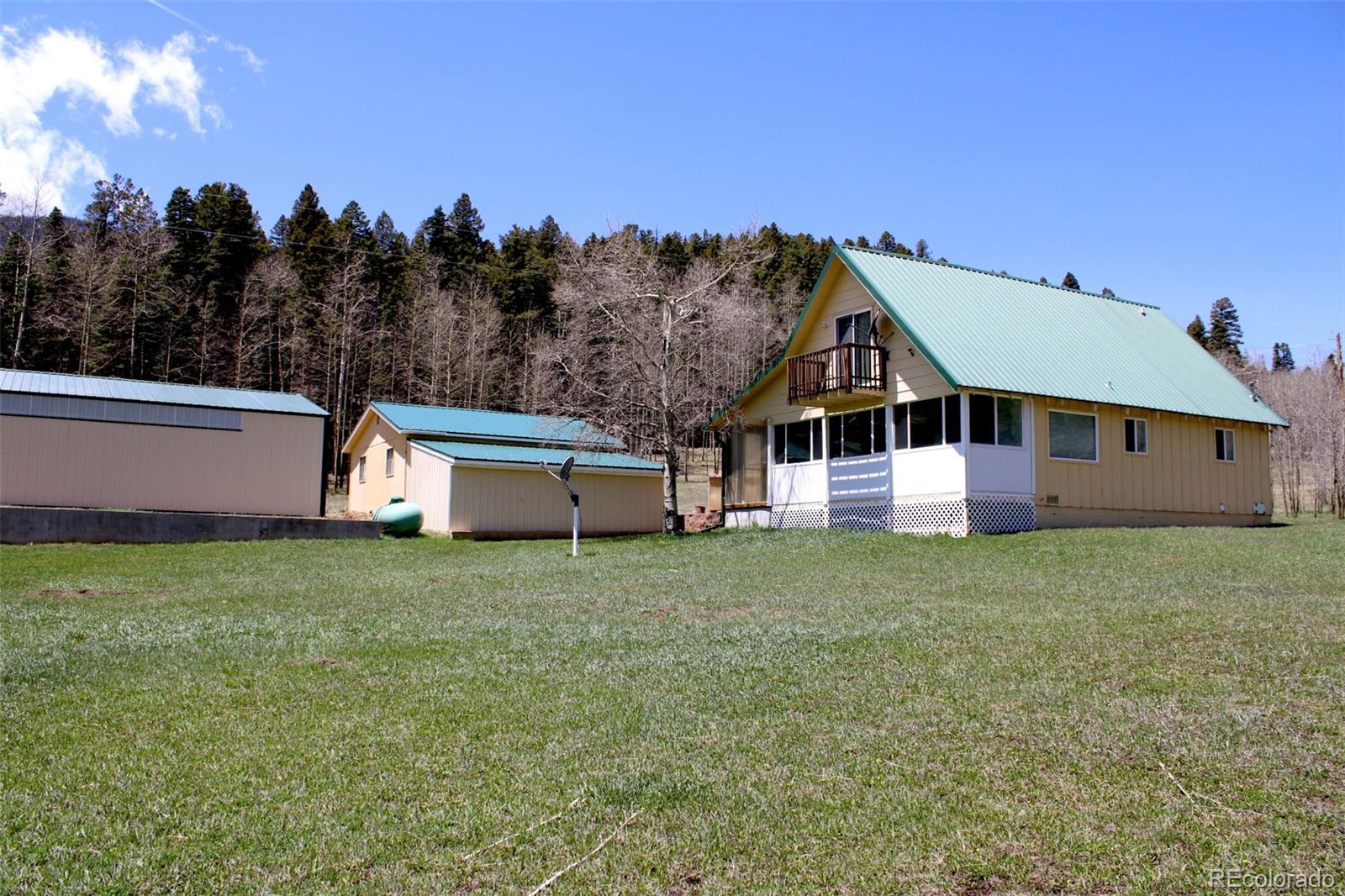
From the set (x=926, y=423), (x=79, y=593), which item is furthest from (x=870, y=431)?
(x=79, y=593)

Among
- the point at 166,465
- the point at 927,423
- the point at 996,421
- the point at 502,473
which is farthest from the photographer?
the point at 502,473

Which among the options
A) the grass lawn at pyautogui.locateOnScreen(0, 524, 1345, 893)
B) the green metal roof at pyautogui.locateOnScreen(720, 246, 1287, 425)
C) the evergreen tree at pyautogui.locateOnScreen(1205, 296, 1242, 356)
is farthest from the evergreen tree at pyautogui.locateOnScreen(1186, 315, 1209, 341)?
the grass lawn at pyautogui.locateOnScreen(0, 524, 1345, 893)

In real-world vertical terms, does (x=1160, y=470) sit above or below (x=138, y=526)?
above

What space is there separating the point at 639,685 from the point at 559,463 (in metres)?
19.7

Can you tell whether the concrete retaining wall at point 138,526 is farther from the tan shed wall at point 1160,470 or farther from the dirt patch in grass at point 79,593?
the tan shed wall at point 1160,470

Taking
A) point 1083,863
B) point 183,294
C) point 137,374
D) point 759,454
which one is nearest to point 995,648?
point 1083,863

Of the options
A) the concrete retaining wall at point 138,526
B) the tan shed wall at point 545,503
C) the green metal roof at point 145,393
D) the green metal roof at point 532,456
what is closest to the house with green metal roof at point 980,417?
the green metal roof at point 532,456

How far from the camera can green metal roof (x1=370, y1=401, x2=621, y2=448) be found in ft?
92.4

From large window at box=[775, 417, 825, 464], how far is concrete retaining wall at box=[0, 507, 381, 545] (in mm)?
11059

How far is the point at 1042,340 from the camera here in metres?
22.7

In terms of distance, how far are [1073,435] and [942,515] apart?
3613 mm

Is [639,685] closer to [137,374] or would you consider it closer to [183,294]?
[137,374]

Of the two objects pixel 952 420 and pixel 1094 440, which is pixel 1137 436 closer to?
pixel 1094 440
